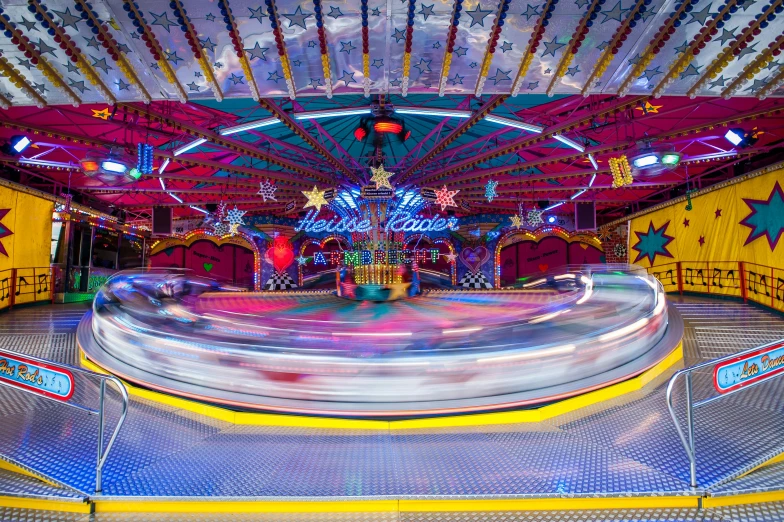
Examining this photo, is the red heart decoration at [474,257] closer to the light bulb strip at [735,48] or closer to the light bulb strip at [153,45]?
the light bulb strip at [735,48]

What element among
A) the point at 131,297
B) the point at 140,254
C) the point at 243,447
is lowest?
the point at 243,447

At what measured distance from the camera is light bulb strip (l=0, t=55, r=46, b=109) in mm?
3674

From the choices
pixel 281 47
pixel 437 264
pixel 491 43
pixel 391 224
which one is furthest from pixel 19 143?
pixel 437 264

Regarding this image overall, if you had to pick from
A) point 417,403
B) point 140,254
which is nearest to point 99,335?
point 417,403

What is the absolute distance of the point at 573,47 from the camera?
3.65m

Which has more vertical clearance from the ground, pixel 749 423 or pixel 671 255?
pixel 671 255

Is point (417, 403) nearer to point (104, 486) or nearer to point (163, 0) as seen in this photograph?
point (104, 486)

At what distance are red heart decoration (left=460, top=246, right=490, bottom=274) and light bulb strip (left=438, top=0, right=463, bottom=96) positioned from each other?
13377mm

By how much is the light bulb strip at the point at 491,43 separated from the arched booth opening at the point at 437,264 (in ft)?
43.4

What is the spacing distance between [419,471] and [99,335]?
486cm

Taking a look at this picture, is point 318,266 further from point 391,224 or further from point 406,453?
point 406,453

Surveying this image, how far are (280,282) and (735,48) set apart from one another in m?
16.0

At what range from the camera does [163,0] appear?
320 centimetres

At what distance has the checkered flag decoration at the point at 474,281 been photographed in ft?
55.1
